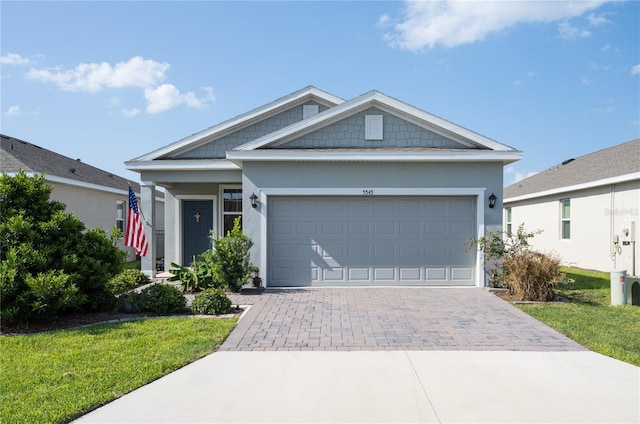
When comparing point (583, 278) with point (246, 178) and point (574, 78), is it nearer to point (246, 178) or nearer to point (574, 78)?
point (574, 78)

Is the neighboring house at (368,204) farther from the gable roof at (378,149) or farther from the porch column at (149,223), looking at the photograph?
the porch column at (149,223)

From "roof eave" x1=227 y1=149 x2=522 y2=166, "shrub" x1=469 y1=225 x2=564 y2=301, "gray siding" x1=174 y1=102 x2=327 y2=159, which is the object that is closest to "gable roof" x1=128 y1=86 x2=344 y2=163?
"gray siding" x1=174 y1=102 x2=327 y2=159

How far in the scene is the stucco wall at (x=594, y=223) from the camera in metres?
12.8

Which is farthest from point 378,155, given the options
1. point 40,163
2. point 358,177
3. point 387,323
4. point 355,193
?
point 40,163

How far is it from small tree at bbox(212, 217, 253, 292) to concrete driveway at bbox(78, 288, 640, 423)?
2591 millimetres

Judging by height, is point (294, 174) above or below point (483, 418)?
above

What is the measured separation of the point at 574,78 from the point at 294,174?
10299 mm

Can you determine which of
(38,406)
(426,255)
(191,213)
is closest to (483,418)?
(38,406)

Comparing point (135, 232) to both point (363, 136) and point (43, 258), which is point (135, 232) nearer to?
point (43, 258)

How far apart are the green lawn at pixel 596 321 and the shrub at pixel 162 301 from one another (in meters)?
6.82

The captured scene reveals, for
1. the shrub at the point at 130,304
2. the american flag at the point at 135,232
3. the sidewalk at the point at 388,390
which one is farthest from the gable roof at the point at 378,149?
the sidewalk at the point at 388,390

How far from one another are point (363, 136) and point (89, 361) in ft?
26.4

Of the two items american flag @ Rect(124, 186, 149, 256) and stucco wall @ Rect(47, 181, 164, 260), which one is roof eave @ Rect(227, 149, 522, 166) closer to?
american flag @ Rect(124, 186, 149, 256)

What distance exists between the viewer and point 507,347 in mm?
5508
